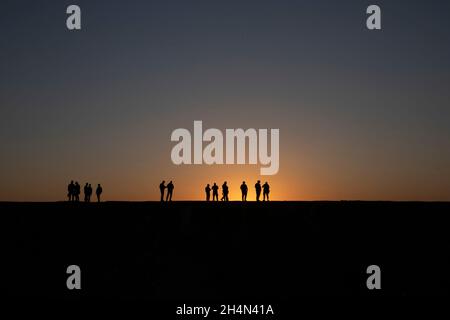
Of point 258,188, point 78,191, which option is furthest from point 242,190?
point 78,191

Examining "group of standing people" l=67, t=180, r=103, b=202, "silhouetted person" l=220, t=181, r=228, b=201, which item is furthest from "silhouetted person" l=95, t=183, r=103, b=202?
"silhouetted person" l=220, t=181, r=228, b=201

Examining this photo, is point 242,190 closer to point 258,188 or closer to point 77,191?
point 258,188

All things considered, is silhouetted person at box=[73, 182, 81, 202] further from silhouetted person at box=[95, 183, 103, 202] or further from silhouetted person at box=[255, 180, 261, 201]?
silhouetted person at box=[255, 180, 261, 201]

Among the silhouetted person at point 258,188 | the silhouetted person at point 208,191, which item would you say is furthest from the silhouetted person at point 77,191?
the silhouetted person at point 258,188
